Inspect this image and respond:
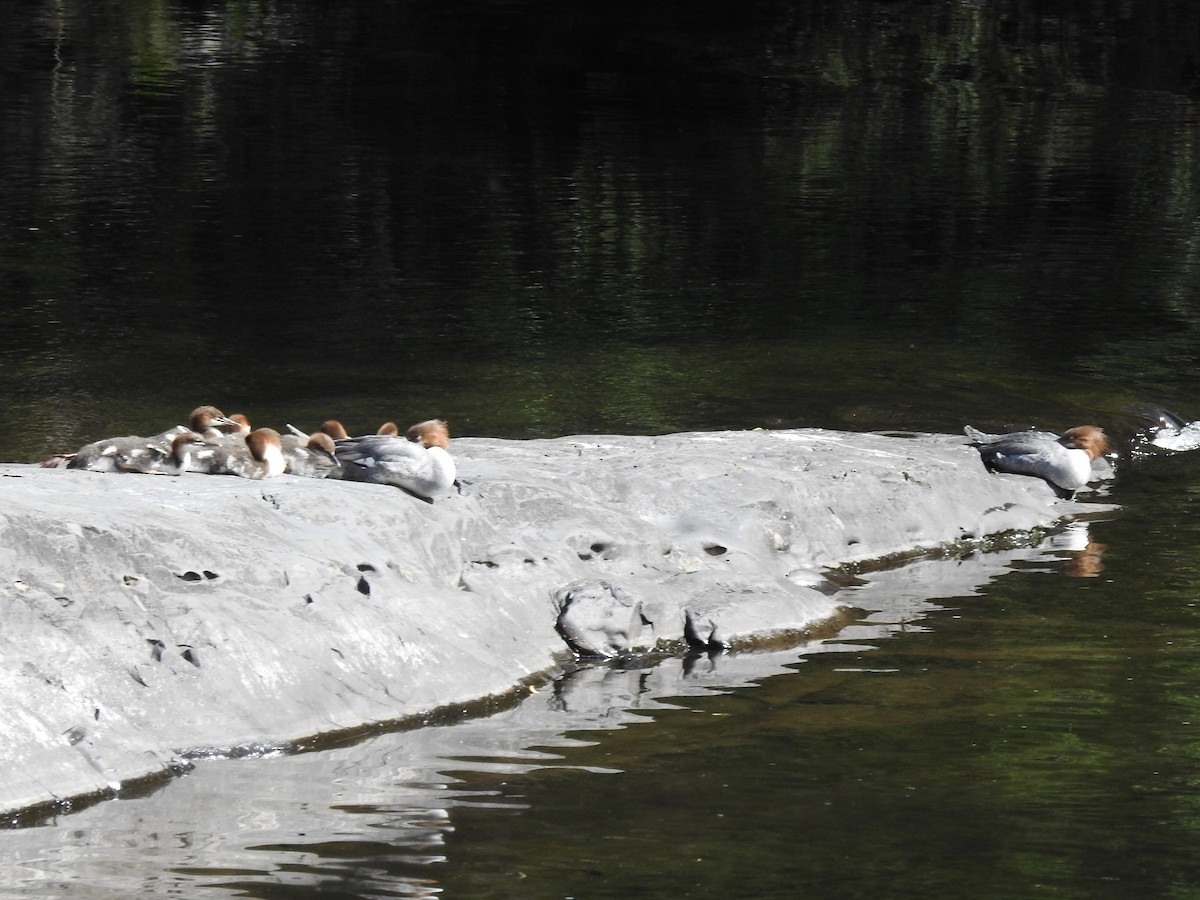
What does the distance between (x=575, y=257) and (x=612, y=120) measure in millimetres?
12198

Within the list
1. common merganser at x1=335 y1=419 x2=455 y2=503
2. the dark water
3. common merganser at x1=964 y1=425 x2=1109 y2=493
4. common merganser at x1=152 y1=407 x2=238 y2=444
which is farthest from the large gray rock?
common merganser at x1=964 y1=425 x2=1109 y2=493

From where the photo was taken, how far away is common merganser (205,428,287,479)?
8.32m

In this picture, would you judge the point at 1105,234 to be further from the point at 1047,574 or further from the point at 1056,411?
the point at 1047,574

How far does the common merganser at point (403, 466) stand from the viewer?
828 cm

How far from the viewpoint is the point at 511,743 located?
6809mm

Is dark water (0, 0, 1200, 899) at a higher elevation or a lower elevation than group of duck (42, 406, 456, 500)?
lower

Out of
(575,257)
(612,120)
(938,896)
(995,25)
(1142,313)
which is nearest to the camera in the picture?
(938,896)

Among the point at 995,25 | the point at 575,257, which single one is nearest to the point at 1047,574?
the point at 575,257

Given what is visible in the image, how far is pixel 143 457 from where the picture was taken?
27.5 ft

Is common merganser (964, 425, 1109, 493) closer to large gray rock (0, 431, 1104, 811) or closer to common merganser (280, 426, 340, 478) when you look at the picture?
large gray rock (0, 431, 1104, 811)

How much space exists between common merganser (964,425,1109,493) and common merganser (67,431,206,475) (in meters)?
4.84

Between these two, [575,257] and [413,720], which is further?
[575,257]

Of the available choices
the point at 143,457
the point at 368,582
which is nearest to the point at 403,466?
the point at 368,582

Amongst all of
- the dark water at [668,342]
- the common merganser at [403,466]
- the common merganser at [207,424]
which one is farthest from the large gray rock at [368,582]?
the common merganser at [207,424]
